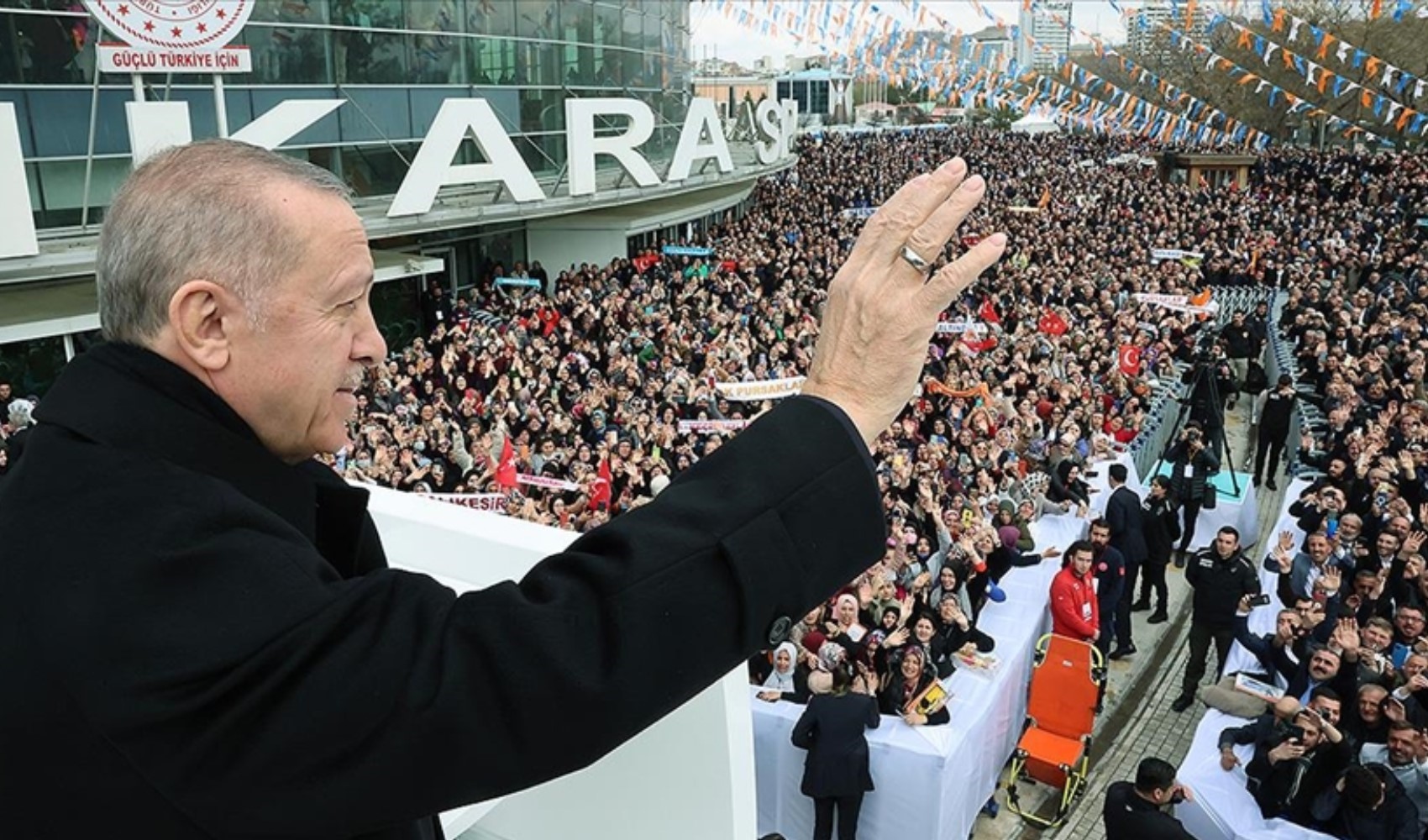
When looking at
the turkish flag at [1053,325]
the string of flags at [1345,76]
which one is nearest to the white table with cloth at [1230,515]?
the turkish flag at [1053,325]

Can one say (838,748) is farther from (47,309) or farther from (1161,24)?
(1161,24)

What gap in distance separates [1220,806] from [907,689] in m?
1.90

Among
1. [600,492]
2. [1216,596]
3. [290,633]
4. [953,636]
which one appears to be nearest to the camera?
[290,633]

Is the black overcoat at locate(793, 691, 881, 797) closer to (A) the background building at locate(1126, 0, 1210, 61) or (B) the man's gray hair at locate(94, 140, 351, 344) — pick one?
(B) the man's gray hair at locate(94, 140, 351, 344)

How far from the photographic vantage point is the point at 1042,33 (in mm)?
96250

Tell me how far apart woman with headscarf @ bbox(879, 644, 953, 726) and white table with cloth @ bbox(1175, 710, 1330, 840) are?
4.84ft

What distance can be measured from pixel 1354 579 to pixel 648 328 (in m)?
11.0

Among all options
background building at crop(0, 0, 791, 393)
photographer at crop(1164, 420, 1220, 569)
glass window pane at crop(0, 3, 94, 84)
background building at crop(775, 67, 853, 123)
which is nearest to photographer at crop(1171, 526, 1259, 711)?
photographer at crop(1164, 420, 1220, 569)

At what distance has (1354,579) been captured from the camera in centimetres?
837

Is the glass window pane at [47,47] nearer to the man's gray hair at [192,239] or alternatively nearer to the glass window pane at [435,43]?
the glass window pane at [435,43]

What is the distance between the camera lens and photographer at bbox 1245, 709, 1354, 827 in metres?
5.80

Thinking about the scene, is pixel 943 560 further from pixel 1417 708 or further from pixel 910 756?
pixel 1417 708

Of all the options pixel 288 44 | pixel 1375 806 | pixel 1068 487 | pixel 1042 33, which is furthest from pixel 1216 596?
pixel 1042 33

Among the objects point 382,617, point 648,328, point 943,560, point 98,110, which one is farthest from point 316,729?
point 98,110
